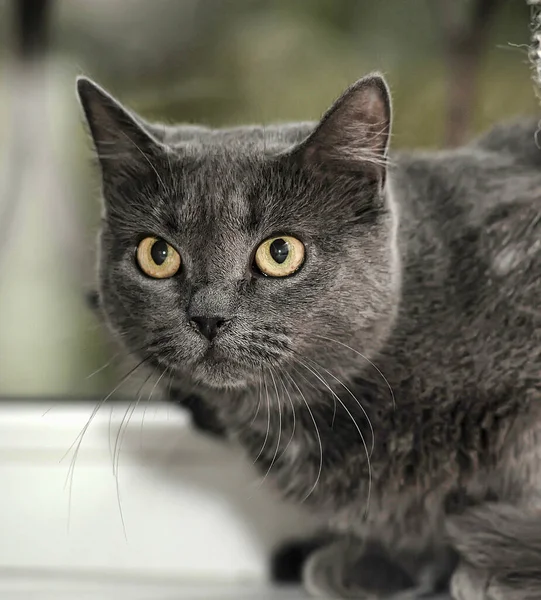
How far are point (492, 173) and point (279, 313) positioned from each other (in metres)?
0.39

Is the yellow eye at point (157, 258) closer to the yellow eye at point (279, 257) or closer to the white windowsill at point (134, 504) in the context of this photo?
the yellow eye at point (279, 257)

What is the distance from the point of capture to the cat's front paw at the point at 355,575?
3.31 feet

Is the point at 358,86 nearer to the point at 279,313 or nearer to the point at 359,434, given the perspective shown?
the point at 279,313

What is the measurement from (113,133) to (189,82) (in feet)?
1.32

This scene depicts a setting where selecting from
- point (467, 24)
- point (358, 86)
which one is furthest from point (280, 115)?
point (358, 86)

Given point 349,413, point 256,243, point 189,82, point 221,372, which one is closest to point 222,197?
point 256,243

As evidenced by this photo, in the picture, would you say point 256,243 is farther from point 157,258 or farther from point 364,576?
point 364,576

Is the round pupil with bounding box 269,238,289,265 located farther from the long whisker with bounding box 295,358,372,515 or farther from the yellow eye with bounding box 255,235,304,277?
the long whisker with bounding box 295,358,372,515

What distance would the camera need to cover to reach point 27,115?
49.1 inches

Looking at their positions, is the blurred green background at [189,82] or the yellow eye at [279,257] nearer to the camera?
the yellow eye at [279,257]

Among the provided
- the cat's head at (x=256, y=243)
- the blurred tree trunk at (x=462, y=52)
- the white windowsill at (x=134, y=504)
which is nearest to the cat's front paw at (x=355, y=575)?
the white windowsill at (x=134, y=504)

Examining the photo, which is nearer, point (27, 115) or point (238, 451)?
point (238, 451)

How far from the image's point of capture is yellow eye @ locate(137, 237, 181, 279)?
839 mm

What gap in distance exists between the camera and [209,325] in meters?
0.77
